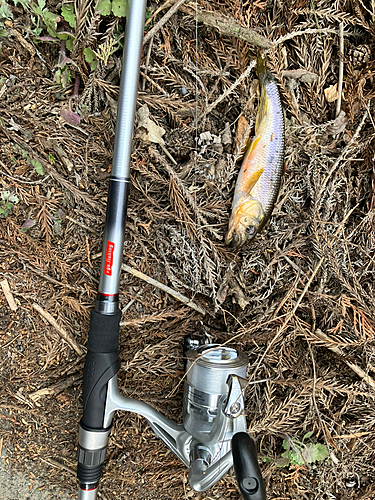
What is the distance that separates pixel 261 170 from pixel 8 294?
4.42ft

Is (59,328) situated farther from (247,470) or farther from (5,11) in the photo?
(5,11)

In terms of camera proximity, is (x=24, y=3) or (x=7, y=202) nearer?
(x=24, y=3)

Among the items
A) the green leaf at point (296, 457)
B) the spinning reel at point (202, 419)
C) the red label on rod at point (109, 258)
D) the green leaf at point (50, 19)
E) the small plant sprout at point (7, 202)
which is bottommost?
the green leaf at point (296, 457)

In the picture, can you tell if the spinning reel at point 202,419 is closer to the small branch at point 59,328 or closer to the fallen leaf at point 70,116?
the small branch at point 59,328

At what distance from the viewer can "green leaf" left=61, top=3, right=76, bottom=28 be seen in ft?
4.97

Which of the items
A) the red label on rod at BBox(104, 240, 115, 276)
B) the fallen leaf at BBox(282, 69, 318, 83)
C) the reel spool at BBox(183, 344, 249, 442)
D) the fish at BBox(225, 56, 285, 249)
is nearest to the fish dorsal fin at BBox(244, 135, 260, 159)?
the fish at BBox(225, 56, 285, 249)

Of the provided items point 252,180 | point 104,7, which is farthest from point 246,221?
point 104,7

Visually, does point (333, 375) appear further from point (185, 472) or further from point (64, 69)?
point (64, 69)

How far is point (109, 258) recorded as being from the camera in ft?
4.95

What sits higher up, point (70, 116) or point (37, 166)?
point (70, 116)

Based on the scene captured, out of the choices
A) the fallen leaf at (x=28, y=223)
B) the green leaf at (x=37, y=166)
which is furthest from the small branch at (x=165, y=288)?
the green leaf at (x=37, y=166)

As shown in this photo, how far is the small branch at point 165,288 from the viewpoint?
168 cm

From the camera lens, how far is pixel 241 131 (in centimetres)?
165

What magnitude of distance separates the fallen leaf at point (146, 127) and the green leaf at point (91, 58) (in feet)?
0.93
